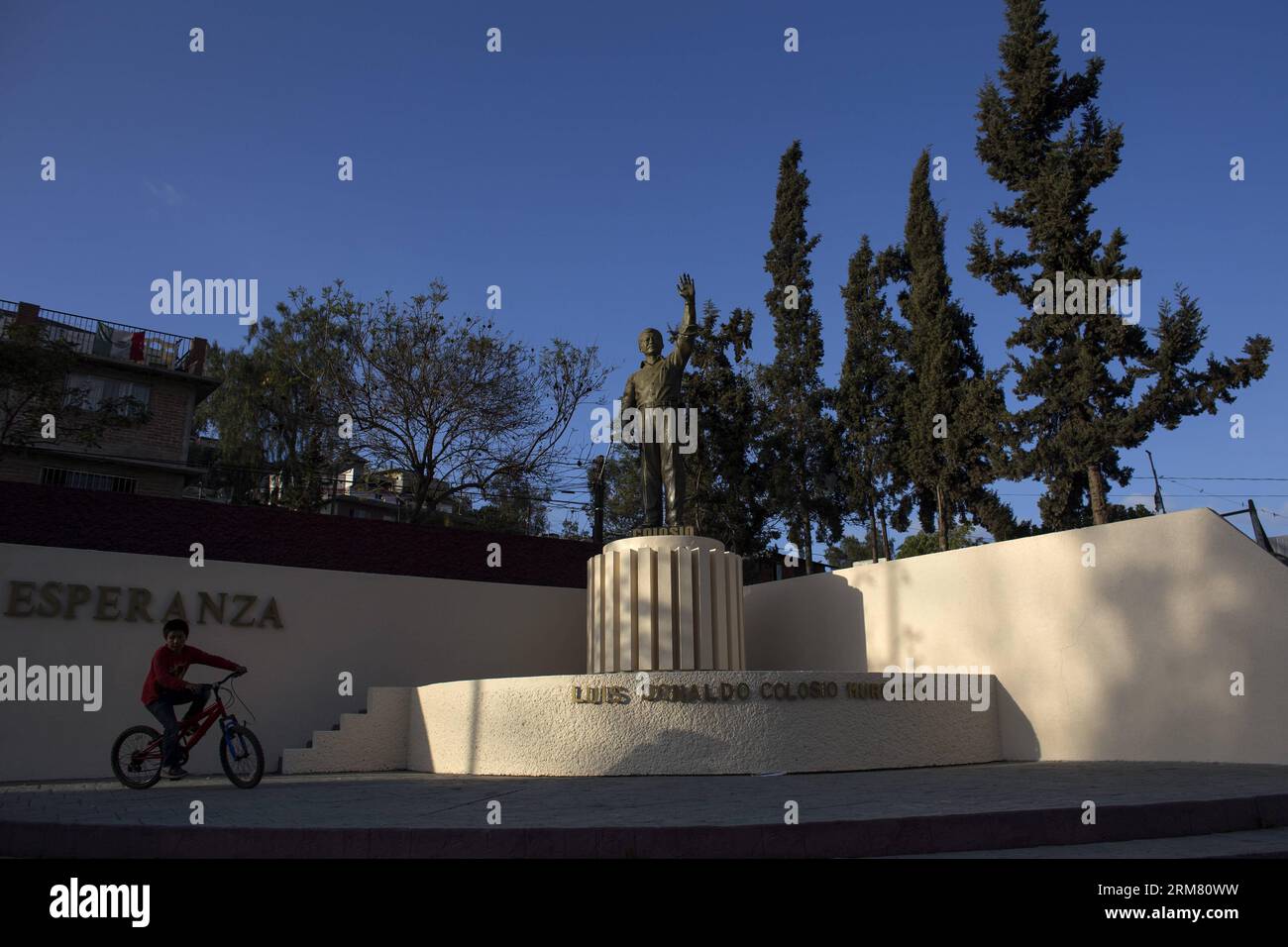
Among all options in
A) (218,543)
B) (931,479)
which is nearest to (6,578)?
(218,543)

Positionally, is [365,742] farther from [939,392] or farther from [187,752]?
[939,392]

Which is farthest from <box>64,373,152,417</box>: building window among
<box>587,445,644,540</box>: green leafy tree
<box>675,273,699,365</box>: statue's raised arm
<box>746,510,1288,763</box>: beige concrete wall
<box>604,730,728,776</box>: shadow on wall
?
<box>746,510,1288,763</box>: beige concrete wall

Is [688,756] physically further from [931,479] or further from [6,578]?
[931,479]

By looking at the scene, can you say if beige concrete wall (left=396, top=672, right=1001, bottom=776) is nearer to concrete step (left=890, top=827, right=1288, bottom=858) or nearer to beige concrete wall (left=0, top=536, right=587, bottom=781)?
beige concrete wall (left=0, top=536, right=587, bottom=781)

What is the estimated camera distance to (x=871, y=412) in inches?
858

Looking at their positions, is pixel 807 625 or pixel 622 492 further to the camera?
pixel 622 492

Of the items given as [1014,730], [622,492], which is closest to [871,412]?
[622,492]

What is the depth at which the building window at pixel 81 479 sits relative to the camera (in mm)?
22047

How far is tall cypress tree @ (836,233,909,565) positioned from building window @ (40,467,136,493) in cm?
1616

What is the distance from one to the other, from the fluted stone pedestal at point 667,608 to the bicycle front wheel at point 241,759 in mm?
4321

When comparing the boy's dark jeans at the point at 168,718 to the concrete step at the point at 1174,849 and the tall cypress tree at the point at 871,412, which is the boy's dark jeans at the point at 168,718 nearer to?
the concrete step at the point at 1174,849

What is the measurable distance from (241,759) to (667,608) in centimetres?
491

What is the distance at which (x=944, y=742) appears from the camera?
9992mm
